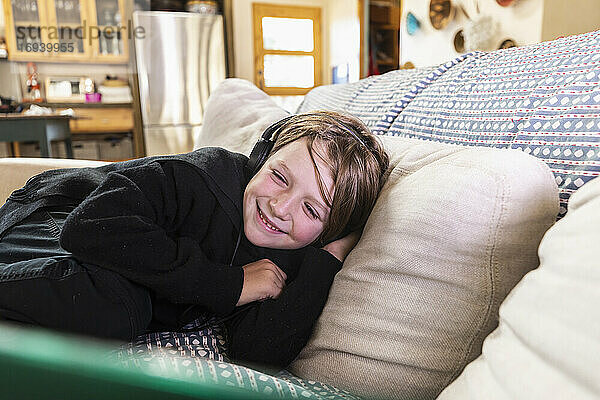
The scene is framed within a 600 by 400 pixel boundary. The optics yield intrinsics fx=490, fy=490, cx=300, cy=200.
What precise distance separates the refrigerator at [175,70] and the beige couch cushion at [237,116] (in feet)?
11.1

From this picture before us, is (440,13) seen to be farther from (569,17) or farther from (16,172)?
(16,172)

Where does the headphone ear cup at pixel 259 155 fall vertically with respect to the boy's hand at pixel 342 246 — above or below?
above

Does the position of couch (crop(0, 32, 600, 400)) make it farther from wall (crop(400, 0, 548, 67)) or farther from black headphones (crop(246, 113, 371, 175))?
wall (crop(400, 0, 548, 67))

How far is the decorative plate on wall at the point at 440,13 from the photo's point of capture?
343 centimetres

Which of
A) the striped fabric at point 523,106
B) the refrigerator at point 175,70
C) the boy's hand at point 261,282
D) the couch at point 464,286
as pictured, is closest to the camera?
the couch at point 464,286

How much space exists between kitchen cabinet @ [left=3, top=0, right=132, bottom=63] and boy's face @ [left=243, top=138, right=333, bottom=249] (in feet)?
16.5

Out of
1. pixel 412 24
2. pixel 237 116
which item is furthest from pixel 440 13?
pixel 237 116

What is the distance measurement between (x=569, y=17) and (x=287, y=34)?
3635 mm

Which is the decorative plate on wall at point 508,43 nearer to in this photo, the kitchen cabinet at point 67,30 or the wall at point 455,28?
the wall at point 455,28

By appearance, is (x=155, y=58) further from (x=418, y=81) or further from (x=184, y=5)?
(x=418, y=81)

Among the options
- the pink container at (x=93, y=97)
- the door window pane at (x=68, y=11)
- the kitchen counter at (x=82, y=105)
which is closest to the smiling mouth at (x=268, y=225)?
the kitchen counter at (x=82, y=105)

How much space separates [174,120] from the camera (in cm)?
521

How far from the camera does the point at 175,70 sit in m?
5.09

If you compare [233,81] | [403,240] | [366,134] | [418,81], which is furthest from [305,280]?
[233,81]
